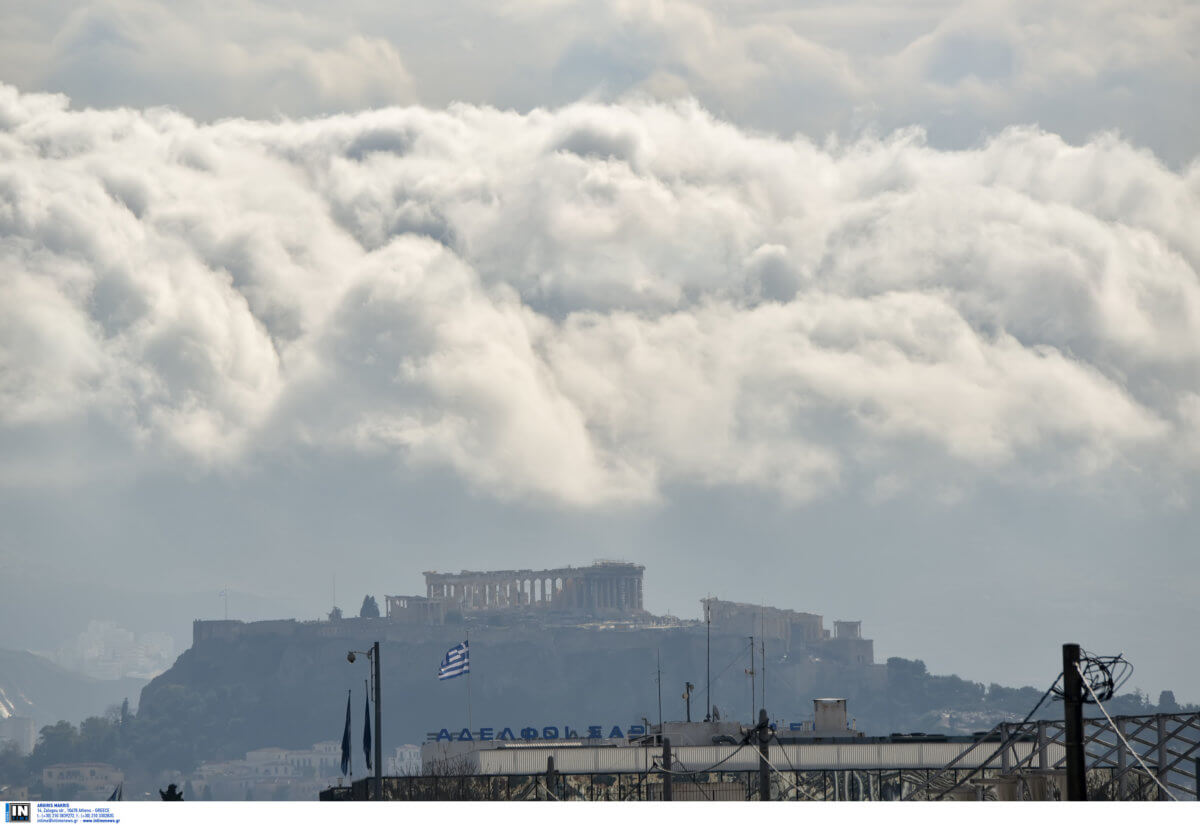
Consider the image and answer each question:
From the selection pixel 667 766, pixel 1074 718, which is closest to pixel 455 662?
pixel 667 766

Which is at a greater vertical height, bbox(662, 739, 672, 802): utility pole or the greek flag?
the greek flag

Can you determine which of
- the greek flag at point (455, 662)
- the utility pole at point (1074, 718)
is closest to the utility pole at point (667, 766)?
the utility pole at point (1074, 718)

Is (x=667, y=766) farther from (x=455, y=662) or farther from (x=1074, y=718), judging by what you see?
(x=455, y=662)

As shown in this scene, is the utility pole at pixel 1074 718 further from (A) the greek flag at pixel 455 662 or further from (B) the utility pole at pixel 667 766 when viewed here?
(A) the greek flag at pixel 455 662

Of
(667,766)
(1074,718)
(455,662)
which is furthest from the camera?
(455,662)

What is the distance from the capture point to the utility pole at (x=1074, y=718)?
40.2 metres

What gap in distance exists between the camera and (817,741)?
144500mm

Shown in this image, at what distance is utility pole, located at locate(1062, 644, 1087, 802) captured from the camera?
40.2 metres

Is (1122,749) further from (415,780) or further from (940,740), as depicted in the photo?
(940,740)

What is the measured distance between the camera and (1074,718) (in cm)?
4081

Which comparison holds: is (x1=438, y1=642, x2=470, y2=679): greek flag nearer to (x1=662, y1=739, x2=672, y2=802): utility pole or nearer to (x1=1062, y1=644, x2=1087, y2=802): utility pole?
(x1=662, y1=739, x2=672, y2=802): utility pole

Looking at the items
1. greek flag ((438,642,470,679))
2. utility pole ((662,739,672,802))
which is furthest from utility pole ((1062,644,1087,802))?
greek flag ((438,642,470,679))

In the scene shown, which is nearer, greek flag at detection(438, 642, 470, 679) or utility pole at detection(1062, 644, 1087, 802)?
utility pole at detection(1062, 644, 1087, 802)
